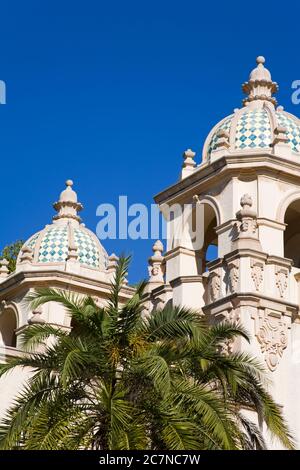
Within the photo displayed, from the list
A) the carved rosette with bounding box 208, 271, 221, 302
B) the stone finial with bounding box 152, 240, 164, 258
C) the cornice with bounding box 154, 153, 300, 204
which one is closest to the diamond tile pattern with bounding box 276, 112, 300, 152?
the cornice with bounding box 154, 153, 300, 204

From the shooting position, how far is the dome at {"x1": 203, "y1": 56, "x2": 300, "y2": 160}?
29.4 m

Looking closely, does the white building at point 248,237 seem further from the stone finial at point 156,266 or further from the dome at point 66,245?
the dome at point 66,245

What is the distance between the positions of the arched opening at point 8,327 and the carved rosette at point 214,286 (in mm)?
9058

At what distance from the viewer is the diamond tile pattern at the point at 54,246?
35.2m

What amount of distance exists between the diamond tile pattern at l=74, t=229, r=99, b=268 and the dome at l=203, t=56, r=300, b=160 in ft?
21.2

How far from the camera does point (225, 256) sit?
27.7m

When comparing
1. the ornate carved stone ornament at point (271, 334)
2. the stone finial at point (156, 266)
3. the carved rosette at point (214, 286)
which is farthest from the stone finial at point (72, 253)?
the ornate carved stone ornament at point (271, 334)

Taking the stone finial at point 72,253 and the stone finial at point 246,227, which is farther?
the stone finial at point 72,253

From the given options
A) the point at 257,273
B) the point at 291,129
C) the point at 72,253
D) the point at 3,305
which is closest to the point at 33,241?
the point at 72,253

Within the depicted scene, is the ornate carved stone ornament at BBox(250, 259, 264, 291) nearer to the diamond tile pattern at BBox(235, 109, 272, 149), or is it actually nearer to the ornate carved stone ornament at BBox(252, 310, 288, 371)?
the ornate carved stone ornament at BBox(252, 310, 288, 371)

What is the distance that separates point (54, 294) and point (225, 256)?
6.62m

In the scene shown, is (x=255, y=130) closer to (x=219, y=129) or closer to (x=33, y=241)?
(x=219, y=129)

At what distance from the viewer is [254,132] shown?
29531 millimetres
